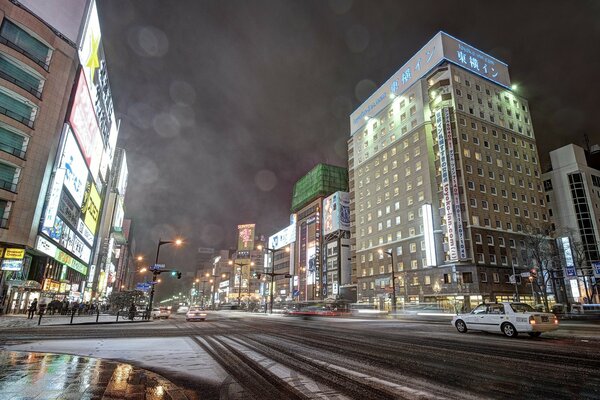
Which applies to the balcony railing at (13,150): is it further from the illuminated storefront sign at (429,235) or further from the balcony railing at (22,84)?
the illuminated storefront sign at (429,235)

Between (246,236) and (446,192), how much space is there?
9141 cm

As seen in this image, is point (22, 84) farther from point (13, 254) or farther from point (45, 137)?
point (13, 254)

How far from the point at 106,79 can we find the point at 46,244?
35642 millimetres

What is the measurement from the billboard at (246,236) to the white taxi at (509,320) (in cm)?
12016

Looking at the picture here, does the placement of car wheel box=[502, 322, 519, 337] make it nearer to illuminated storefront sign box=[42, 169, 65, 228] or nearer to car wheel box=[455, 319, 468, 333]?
car wheel box=[455, 319, 468, 333]

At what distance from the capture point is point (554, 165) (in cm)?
8431

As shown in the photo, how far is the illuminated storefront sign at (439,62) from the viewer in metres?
71.1

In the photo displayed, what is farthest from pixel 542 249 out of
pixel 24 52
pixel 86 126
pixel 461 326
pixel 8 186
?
pixel 24 52

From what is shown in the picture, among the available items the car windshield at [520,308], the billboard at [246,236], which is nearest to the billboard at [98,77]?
the car windshield at [520,308]

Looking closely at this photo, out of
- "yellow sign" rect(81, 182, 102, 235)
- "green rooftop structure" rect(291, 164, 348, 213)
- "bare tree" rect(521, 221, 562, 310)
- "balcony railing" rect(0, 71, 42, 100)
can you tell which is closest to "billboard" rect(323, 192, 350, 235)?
"green rooftop structure" rect(291, 164, 348, 213)

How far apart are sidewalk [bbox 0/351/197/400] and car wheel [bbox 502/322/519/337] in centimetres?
1478

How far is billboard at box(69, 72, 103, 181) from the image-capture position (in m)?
44.8

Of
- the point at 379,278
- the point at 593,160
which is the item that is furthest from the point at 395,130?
the point at 593,160

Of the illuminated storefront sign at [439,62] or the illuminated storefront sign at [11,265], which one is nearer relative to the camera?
the illuminated storefront sign at [11,265]
